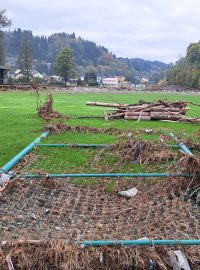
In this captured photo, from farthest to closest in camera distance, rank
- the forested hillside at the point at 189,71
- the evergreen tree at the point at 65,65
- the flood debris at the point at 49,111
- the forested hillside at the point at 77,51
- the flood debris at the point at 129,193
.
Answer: the forested hillside at the point at 77,51, the forested hillside at the point at 189,71, the evergreen tree at the point at 65,65, the flood debris at the point at 49,111, the flood debris at the point at 129,193

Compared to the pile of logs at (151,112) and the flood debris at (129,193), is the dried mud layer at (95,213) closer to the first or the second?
the flood debris at (129,193)

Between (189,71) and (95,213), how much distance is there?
10208cm

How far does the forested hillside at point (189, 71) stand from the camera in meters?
95.9

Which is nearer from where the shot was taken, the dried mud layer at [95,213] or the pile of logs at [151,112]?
the dried mud layer at [95,213]

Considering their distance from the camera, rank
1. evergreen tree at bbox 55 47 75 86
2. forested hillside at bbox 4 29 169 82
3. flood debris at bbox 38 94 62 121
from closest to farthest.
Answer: flood debris at bbox 38 94 62 121 < evergreen tree at bbox 55 47 75 86 < forested hillside at bbox 4 29 169 82

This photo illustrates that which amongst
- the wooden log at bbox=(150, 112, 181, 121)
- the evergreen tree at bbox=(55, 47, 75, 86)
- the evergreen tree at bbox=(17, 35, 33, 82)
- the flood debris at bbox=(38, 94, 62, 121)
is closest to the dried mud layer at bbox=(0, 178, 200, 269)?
the flood debris at bbox=(38, 94, 62, 121)

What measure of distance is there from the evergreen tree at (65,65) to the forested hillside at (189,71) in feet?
96.0

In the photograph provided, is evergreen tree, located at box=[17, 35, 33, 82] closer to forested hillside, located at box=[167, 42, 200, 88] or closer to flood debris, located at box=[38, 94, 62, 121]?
forested hillside, located at box=[167, 42, 200, 88]

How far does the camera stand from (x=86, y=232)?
4.49 meters

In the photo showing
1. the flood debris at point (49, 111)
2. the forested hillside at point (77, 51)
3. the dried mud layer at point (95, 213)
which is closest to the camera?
the dried mud layer at point (95, 213)

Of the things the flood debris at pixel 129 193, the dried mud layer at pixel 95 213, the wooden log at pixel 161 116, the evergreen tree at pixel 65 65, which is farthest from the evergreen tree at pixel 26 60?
the flood debris at pixel 129 193

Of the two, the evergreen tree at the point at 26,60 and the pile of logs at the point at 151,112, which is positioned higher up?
the evergreen tree at the point at 26,60

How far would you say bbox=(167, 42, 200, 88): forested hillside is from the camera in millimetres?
95938

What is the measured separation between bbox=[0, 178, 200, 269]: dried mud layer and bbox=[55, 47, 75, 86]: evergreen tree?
76.3m
